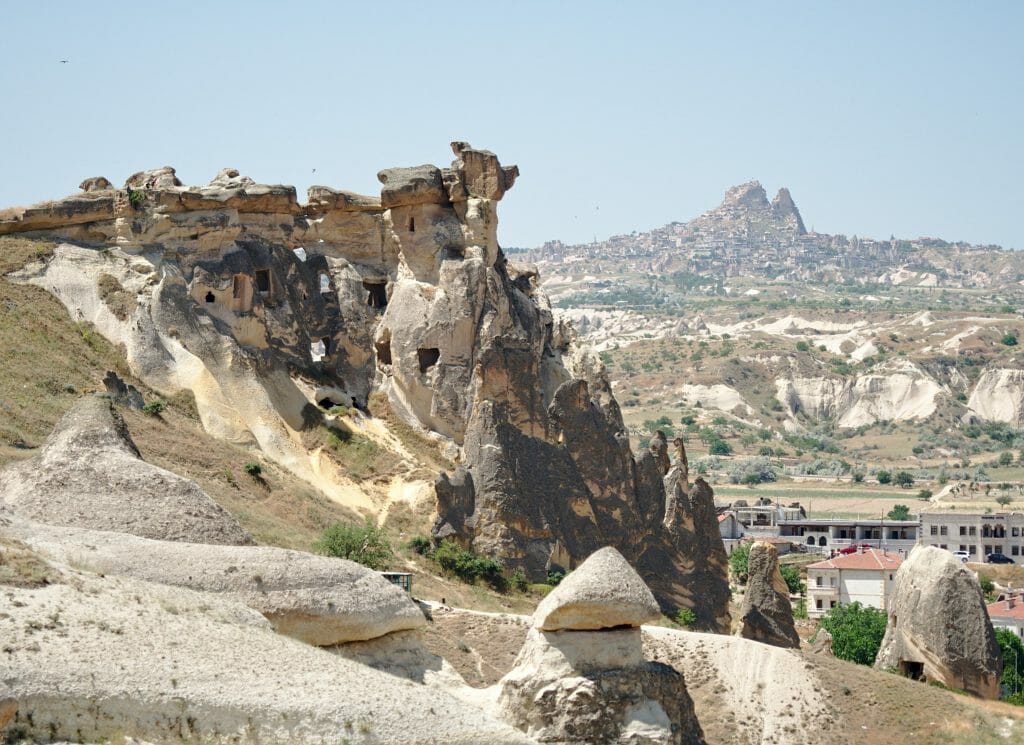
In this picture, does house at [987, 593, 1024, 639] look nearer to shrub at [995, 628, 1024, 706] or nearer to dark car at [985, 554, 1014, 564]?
shrub at [995, 628, 1024, 706]

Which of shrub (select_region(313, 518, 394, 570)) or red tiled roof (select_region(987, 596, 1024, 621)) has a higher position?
shrub (select_region(313, 518, 394, 570))

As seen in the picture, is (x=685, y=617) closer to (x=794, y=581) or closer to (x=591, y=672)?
(x=591, y=672)

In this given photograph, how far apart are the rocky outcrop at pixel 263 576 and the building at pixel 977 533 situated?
84.1 metres

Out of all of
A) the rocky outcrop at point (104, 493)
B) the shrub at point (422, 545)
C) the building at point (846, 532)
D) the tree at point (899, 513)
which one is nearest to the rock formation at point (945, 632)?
the shrub at point (422, 545)

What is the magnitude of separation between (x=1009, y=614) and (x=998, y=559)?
31.5m

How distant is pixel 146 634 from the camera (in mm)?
23125

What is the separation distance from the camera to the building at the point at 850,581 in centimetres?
7419

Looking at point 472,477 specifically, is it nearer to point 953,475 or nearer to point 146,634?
point 146,634

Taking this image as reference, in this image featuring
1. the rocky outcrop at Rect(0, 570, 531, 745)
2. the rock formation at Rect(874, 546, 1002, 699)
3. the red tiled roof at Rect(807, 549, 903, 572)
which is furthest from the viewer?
the red tiled roof at Rect(807, 549, 903, 572)

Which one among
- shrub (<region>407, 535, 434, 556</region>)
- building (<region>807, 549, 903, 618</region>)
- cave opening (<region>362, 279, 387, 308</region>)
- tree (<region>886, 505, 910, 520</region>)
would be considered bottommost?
tree (<region>886, 505, 910, 520</region>)

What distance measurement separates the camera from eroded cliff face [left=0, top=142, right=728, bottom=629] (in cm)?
4628

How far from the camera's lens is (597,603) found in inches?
1111

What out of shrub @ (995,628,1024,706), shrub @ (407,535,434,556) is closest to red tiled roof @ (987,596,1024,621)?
shrub @ (995,628,1024,706)

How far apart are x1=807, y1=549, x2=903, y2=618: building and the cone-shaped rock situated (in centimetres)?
4526
